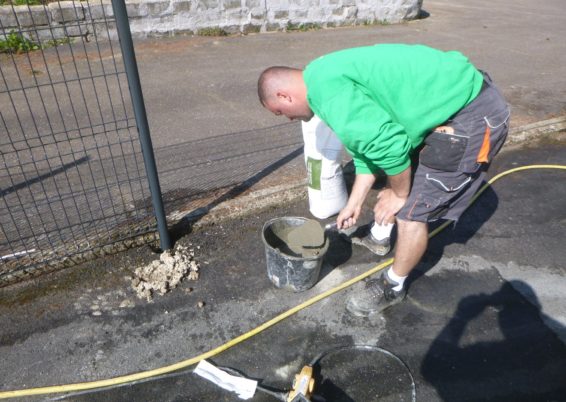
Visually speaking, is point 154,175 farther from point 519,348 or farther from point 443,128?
point 519,348

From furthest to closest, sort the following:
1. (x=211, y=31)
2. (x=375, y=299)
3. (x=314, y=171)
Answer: (x=211, y=31), (x=314, y=171), (x=375, y=299)

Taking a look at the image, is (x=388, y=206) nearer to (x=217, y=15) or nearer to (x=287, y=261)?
(x=287, y=261)

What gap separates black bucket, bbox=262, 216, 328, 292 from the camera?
8.80 feet

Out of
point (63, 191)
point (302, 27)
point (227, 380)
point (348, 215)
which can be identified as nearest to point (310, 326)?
point (227, 380)

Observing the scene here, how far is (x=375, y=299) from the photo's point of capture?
2.79 m

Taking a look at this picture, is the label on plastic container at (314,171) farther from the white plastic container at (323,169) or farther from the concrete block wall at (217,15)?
the concrete block wall at (217,15)

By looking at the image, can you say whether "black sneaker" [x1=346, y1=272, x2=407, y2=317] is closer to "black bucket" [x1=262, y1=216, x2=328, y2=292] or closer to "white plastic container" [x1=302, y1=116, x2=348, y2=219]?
"black bucket" [x1=262, y1=216, x2=328, y2=292]

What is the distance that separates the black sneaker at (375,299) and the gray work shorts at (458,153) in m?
0.54

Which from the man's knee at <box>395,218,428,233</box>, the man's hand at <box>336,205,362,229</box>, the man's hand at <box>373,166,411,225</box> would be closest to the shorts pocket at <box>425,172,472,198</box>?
the man's hand at <box>373,166,411,225</box>

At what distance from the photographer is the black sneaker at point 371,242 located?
3266mm

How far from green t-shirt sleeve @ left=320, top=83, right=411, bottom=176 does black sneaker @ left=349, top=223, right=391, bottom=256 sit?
1284mm

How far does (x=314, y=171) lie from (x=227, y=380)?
1.66 metres

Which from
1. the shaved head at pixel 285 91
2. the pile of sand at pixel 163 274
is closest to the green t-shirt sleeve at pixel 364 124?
the shaved head at pixel 285 91

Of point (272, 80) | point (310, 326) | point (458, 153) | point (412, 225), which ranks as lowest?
point (310, 326)
